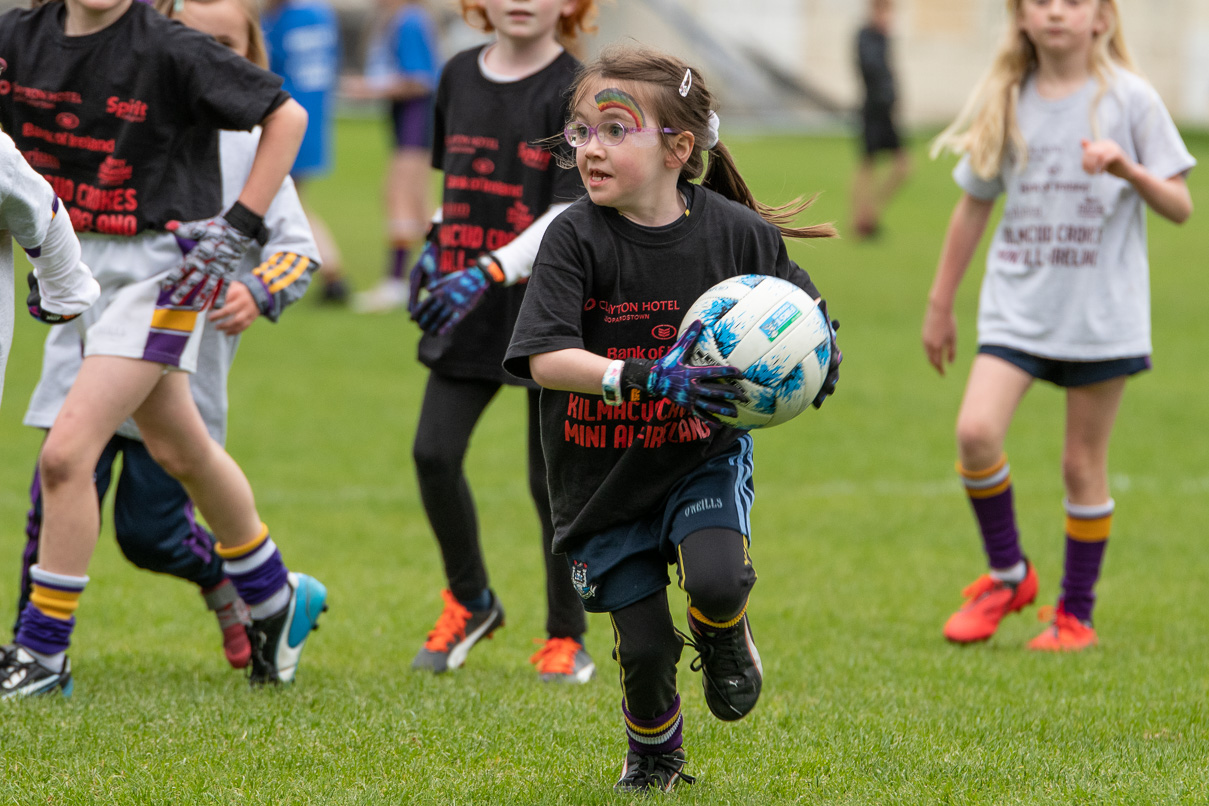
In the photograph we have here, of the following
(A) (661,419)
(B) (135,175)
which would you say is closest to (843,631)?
(A) (661,419)

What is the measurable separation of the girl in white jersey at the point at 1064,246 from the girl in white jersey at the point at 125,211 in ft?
7.85

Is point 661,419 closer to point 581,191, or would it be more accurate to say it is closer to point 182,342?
point 581,191

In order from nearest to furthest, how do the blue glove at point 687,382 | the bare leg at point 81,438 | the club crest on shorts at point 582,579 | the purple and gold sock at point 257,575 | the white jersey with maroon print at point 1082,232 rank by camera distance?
the blue glove at point 687,382, the club crest on shorts at point 582,579, the bare leg at point 81,438, the purple and gold sock at point 257,575, the white jersey with maroon print at point 1082,232

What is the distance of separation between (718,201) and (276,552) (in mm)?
1880

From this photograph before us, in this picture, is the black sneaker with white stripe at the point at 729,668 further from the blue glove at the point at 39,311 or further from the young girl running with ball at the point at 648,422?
the blue glove at the point at 39,311

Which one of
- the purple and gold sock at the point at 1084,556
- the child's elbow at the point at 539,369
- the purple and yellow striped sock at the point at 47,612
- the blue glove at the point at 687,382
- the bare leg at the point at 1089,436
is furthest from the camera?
the purple and gold sock at the point at 1084,556

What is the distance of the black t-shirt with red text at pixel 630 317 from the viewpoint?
339 cm

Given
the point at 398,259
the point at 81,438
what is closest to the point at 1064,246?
the point at 81,438

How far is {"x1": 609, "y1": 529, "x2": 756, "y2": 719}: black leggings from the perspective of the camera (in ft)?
10.8

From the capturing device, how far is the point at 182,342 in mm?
4184

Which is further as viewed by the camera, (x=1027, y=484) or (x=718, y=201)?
(x=1027, y=484)

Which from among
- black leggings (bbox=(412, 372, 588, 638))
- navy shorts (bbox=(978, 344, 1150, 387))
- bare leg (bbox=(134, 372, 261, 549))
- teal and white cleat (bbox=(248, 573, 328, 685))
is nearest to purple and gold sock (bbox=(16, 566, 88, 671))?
bare leg (bbox=(134, 372, 261, 549))

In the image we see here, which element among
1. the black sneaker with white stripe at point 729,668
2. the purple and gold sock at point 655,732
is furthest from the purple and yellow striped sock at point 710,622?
the purple and gold sock at point 655,732

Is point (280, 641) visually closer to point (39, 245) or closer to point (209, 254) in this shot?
point (209, 254)
